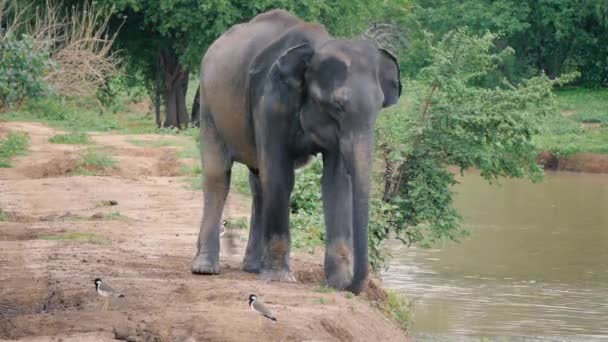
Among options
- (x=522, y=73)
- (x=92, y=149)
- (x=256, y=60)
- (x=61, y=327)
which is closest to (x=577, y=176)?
(x=522, y=73)

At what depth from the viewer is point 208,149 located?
10.4 meters

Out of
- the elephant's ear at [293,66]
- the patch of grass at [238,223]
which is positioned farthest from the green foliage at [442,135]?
the elephant's ear at [293,66]

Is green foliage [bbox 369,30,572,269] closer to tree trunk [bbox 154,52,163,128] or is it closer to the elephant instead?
the elephant

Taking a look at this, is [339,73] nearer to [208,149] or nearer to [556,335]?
[208,149]

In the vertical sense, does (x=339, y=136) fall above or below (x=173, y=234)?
above

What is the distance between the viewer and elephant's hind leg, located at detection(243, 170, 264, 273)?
10266 mm

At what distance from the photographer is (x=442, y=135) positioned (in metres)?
16.5

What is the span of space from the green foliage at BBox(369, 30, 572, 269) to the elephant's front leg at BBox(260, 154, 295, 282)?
651 cm

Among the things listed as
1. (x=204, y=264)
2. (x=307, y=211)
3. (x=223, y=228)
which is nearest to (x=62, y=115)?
(x=307, y=211)

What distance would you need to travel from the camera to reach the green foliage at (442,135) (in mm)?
16219

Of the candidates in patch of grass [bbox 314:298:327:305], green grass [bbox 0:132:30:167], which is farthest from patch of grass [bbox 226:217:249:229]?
green grass [bbox 0:132:30:167]

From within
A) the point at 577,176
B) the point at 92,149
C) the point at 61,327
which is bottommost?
the point at 577,176

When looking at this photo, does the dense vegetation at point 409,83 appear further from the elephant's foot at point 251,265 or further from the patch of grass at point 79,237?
the patch of grass at point 79,237

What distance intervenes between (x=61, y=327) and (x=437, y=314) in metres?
8.53
